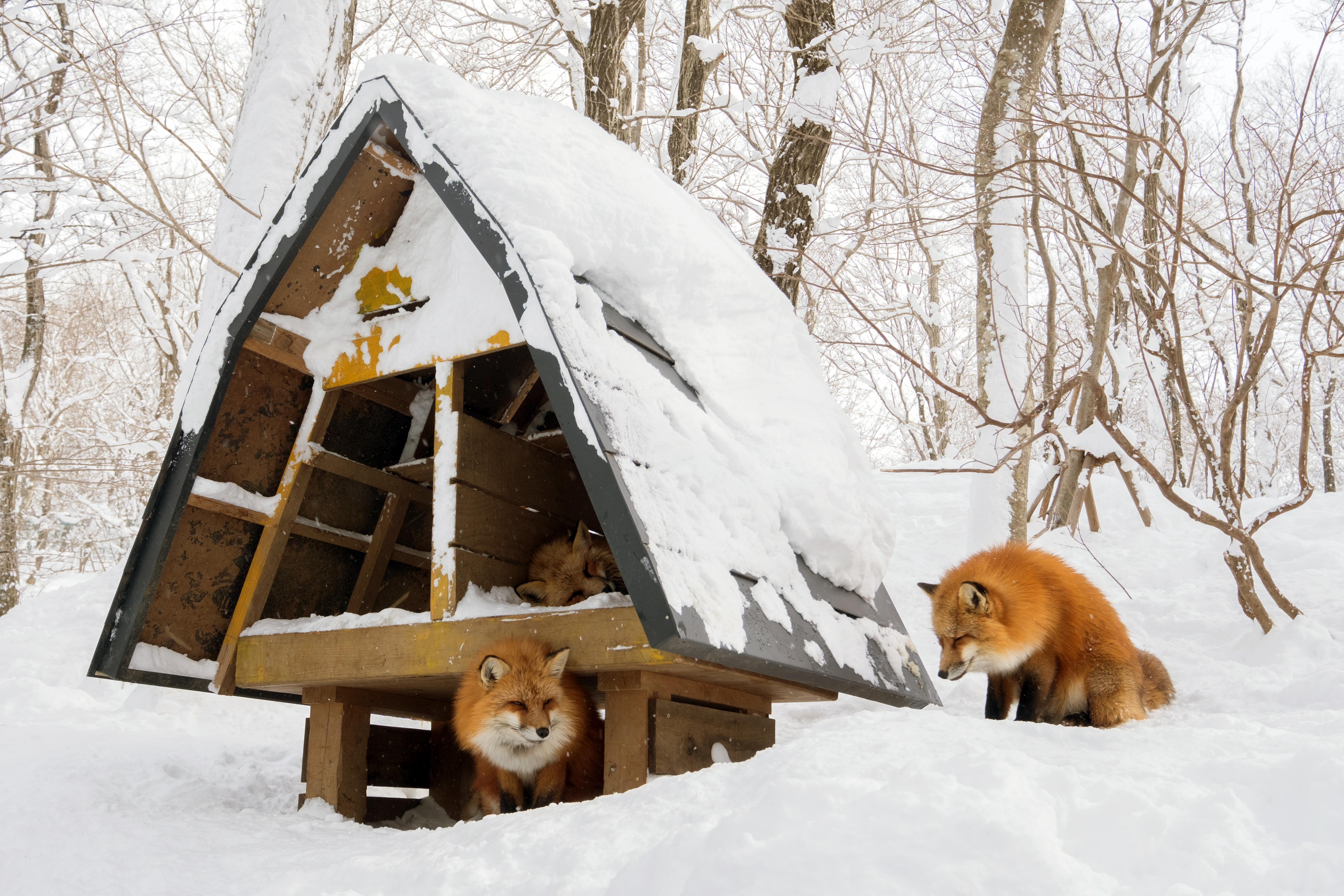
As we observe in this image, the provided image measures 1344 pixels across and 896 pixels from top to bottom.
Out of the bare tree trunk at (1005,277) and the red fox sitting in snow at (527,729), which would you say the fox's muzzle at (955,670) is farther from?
the bare tree trunk at (1005,277)

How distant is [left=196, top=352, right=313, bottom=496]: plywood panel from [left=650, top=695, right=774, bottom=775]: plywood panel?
2.20 meters

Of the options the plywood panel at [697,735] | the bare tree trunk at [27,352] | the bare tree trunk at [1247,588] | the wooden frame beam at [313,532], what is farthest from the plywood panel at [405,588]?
the bare tree trunk at [27,352]

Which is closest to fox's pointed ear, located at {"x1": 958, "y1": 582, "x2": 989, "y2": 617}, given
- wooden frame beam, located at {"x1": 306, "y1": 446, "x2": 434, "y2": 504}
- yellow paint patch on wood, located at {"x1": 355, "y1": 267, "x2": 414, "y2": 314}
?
wooden frame beam, located at {"x1": 306, "y1": 446, "x2": 434, "y2": 504}

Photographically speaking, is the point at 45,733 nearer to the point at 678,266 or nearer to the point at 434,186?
the point at 434,186

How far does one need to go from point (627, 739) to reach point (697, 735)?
437mm

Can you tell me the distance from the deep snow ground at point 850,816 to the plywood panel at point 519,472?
1.54 meters

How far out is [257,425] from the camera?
4.34 meters

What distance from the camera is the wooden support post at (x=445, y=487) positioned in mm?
3668

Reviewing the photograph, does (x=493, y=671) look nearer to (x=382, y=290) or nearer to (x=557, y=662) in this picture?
(x=557, y=662)

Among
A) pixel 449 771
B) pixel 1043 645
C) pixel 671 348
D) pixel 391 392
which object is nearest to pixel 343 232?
pixel 391 392

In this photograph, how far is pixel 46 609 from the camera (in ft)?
32.3

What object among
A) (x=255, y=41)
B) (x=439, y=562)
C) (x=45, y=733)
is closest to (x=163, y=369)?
(x=255, y=41)

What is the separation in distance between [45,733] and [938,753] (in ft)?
16.2

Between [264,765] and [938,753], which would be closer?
[938,753]
